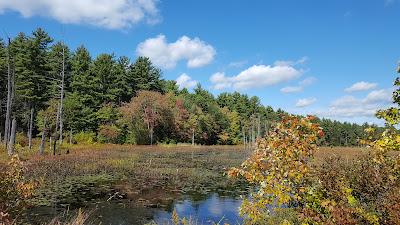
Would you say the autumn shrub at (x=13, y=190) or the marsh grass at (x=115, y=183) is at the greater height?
the autumn shrub at (x=13, y=190)

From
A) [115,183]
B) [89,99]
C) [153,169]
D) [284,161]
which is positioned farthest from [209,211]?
[89,99]

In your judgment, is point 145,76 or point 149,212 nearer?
point 149,212

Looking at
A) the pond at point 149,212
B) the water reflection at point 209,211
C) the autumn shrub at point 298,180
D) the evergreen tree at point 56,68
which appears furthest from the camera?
the evergreen tree at point 56,68

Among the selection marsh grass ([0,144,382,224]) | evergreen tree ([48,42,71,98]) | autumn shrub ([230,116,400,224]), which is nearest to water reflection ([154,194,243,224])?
marsh grass ([0,144,382,224])

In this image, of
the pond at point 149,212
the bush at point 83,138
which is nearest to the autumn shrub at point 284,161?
the pond at point 149,212

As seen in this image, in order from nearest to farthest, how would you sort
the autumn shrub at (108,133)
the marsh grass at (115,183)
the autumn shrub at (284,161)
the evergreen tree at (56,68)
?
the autumn shrub at (284,161), the marsh grass at (115,183), the autumn shrub at (108,133), the evergreen tree at (56,68)

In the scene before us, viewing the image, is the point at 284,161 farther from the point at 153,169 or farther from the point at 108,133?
the point at 108,133

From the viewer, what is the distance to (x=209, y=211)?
50.6 feet

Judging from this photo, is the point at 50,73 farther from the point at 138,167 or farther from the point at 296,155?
the point at 296,155

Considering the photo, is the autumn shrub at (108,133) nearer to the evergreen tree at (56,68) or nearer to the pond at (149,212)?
the evergreen tree at (56,68)

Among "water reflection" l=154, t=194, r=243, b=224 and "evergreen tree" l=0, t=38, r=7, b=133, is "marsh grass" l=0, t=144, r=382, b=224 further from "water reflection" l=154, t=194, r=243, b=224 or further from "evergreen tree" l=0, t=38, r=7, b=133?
"evergreen tree" l=0, t=38, r=7, b=133

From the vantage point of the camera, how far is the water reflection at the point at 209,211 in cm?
1393

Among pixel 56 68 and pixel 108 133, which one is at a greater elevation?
pixel 56 68

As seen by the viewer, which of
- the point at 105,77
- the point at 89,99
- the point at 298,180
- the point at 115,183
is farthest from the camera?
the point at 105,77
